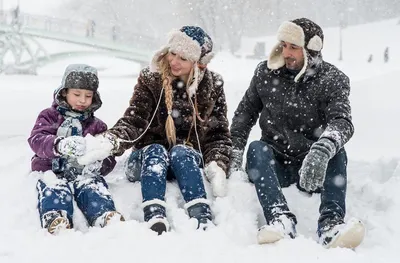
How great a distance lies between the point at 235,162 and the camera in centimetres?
385

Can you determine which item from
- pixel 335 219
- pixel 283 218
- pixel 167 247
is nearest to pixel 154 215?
pixel 167 247

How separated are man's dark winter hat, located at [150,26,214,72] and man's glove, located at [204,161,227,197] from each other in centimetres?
84

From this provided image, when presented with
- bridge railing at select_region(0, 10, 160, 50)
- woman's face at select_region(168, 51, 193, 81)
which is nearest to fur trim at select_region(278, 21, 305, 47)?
woman's face at select_region(168, 51, 193, 81)

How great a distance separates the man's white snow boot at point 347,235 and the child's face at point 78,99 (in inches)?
77.8

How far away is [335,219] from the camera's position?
9.67 feet

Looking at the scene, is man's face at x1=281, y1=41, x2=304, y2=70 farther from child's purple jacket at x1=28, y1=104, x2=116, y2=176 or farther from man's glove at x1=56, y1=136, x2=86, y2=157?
man's glove at x1=56, y1=136, x2=86, y2=157

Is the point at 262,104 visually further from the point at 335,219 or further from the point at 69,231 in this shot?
the point at 69,231

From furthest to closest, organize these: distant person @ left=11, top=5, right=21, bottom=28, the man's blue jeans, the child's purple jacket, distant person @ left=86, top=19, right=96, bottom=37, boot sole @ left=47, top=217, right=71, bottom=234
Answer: distant person @ left=86, top=19, right=96, bottom=37, distant person @ left=11, top=5, right=21, bottom=28, the child's purple jacket, the man's blue jeans, boot sole @ left=47, top=217, right=71, bottom=234

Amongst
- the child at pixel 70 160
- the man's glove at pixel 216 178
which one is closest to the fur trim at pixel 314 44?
the man's glove at pixel 216 178

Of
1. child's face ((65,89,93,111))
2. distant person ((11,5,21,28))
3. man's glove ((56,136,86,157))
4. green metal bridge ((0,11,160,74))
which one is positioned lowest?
green metal bridge ((0,11,160,74))

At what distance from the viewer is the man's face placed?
360cm

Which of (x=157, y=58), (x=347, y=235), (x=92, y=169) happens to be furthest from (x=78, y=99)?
(x=347, y=235)

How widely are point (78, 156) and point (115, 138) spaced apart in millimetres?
297

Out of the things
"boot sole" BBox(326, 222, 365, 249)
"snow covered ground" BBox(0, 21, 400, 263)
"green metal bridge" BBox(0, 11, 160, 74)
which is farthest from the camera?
"green metal bridge" BBox(0, 11, 160, 74)
